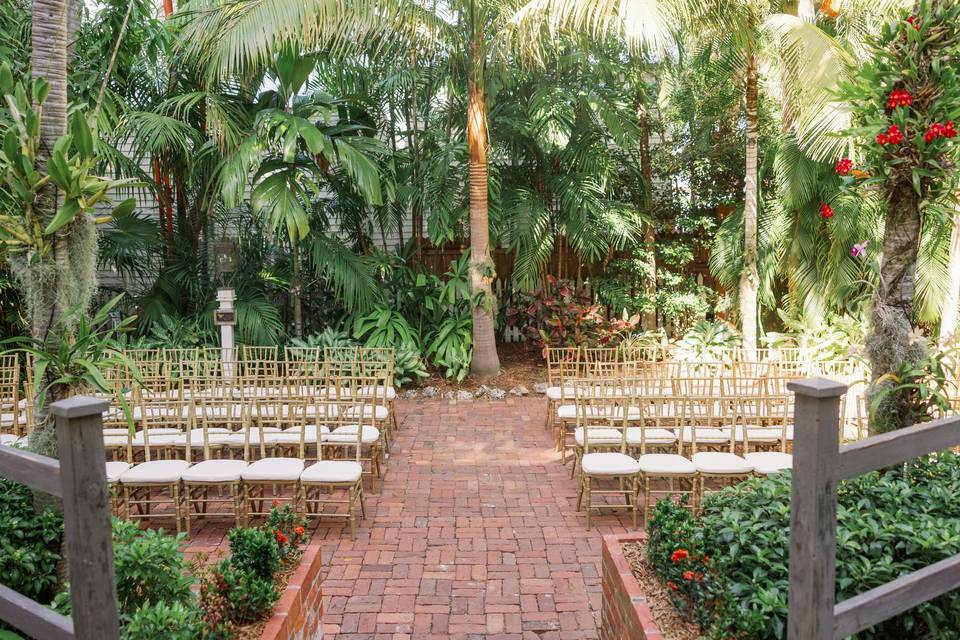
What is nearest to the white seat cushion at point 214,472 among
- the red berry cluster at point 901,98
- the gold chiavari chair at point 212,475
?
the gold chiavari chair at point 212,475

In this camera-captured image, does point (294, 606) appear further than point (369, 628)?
No

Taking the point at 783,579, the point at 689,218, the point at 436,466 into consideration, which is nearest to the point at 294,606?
the point at 783,579

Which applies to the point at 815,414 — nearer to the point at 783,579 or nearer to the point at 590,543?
the point at 783,579

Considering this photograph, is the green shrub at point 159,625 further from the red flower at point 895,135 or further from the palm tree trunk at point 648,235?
the palm tree trunk at point 648,235

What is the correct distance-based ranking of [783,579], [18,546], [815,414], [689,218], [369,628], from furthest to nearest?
[689,218] → [369,628] → [18,546] → [783,579] → [815,414]

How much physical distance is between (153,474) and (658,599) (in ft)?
12.6

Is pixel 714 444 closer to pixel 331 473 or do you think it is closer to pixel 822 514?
pixel 331 473

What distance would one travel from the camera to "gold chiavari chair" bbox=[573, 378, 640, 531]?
536 cm

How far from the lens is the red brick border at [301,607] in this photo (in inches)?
123

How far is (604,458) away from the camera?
5551 mm

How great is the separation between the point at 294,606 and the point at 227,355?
6.27m

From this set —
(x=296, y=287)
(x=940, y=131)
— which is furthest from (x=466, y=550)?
(x=296, y=287)

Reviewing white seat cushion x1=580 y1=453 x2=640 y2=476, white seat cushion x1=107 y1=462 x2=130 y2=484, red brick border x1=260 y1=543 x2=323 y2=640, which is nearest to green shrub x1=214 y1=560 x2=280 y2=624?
red brick border x1=260 y1=543 x2=323 y2=640

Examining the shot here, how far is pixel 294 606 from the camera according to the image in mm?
3312
